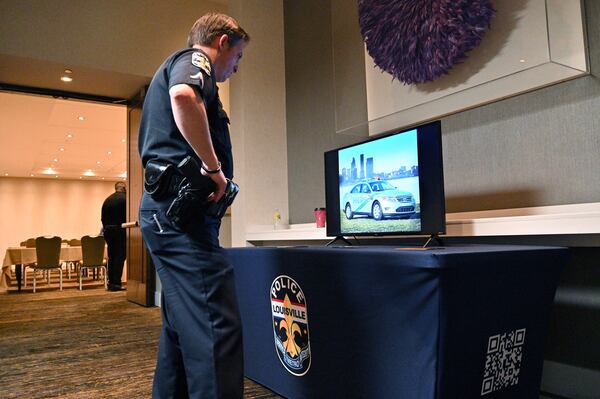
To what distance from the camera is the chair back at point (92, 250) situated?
6.64 m

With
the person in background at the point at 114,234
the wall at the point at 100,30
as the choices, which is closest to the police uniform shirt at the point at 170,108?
the wall at the point at 100,30

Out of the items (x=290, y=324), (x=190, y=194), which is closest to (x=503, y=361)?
(x=290, y=324)

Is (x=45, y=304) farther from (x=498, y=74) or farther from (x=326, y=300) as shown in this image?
(x=498, y=74)

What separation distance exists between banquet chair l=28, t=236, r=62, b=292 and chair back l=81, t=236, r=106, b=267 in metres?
0.35

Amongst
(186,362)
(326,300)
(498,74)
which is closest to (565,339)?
(326,300)

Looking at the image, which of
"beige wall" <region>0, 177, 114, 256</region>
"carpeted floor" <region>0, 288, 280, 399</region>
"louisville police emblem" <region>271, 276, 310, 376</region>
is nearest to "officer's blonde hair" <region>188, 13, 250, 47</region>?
"louisville police emblem" <region>271, 276, 310, 376</region>

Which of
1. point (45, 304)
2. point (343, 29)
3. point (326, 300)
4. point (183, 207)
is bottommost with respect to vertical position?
point (45, 304)

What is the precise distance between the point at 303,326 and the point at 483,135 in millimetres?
1116

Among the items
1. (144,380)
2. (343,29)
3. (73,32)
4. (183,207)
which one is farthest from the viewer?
(73,32)

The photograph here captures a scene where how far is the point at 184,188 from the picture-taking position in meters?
1.15

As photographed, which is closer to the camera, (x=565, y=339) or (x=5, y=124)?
(x=565, y=339)

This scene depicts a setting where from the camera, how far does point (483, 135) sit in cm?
188

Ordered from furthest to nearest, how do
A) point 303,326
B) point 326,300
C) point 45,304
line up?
point 45,304 → point 303,326 → point 326,300

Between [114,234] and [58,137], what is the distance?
2.70 m
